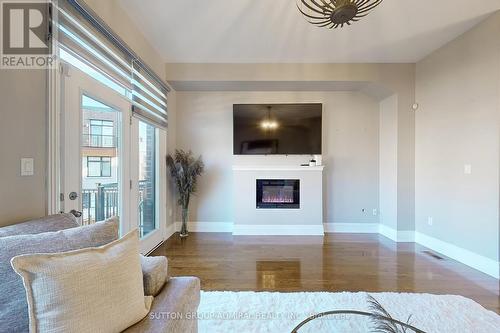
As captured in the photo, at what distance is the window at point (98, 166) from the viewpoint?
219cm

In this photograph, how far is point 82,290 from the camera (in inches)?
34.1

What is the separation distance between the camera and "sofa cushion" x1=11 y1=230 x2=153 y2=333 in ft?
2.68

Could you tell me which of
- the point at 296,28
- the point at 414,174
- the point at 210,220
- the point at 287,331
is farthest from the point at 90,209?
the point at 414,174

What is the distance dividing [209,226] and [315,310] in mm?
2857

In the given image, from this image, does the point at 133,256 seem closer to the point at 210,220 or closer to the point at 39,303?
the point at 39,303

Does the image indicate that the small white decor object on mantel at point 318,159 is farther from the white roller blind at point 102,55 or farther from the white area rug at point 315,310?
the white roller blind at point 102,55

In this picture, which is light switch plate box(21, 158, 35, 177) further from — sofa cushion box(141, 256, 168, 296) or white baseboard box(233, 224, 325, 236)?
white baseboard box(233, 224, 325, 236)

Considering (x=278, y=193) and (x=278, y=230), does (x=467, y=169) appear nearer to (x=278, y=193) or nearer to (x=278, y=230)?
(x=278, y=193)

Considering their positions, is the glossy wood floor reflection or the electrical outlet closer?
→ the glossy wood floor reflection

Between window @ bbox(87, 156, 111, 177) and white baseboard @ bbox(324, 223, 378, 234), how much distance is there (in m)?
3.77

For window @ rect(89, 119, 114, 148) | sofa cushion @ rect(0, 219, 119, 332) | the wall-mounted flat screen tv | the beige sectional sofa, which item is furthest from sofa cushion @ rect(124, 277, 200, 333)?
the wall-mounted flat screen tv

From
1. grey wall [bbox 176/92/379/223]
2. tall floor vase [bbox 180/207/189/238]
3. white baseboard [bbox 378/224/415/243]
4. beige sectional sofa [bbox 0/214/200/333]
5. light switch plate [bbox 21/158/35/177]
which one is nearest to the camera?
beige sectional sofa [bbox 0/214/200/333]

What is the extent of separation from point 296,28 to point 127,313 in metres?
3.27

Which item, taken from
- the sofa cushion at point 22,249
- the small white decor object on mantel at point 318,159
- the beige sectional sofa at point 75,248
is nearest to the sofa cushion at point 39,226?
the beige sectional sofa at point 75,248
